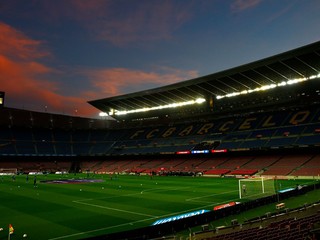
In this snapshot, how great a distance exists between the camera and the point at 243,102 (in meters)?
69.8

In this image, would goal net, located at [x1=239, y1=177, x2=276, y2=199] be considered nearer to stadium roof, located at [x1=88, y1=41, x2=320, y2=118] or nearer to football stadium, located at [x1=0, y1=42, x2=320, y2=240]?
football stadium, located at [x1=0, y1=42, x2=320, y2=240]

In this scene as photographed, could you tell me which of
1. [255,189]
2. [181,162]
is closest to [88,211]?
[255,189]

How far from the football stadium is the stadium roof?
0.78 feet

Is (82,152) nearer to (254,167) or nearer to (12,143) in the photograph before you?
(12,143)

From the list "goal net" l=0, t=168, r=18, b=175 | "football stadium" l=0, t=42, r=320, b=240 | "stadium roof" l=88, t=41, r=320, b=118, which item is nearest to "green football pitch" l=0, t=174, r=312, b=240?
"football stadium" l=0, t=42, r=320, b=240

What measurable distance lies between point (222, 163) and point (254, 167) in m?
8.48

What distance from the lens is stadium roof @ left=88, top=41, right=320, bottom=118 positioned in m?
49.1

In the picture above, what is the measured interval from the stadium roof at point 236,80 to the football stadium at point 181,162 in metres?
0.24

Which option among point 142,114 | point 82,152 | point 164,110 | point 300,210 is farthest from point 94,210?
point 82,152

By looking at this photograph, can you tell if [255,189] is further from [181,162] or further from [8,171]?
[8,171]

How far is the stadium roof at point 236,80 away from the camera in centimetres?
4909

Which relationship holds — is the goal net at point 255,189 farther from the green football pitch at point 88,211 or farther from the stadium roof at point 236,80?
the stadium roof at point 236,80

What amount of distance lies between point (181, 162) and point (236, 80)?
23.7 m

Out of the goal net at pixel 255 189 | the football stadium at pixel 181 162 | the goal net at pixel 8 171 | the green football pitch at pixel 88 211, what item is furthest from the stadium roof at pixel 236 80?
the green football pitch at pixel 88 211
